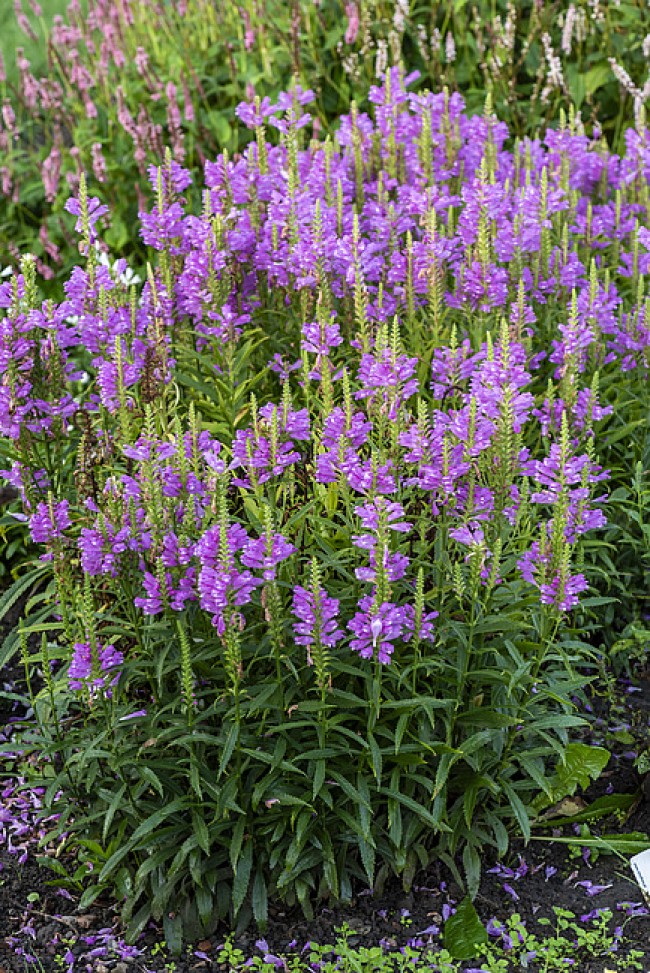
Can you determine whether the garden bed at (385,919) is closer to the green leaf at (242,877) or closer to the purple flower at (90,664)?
the green leaf at (242,877)

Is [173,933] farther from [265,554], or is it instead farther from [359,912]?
[265,554]

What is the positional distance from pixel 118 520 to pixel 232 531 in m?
0.39

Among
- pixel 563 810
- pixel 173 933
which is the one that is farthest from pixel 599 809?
pixel 173 933

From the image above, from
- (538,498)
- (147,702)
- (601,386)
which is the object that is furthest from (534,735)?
(601,386)

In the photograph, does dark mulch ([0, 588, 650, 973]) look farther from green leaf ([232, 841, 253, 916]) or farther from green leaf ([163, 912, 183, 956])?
green leaf ([232, 841, 253, 916])

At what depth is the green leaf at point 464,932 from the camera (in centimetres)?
337

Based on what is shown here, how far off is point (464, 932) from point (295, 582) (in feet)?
3.62

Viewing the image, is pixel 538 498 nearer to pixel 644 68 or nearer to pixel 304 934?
pixel 304 934

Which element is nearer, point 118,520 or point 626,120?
point 118,520

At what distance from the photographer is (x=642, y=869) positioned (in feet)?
11.4

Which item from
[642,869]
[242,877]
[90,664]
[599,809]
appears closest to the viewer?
[90,664]

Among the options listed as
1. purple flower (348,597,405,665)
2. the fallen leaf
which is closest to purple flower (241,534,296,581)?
purple flower (348,597,405,665)

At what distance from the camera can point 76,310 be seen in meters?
3.95

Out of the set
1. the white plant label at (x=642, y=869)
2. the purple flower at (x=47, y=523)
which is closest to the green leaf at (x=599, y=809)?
the white plant label at (x=642, y=869)
